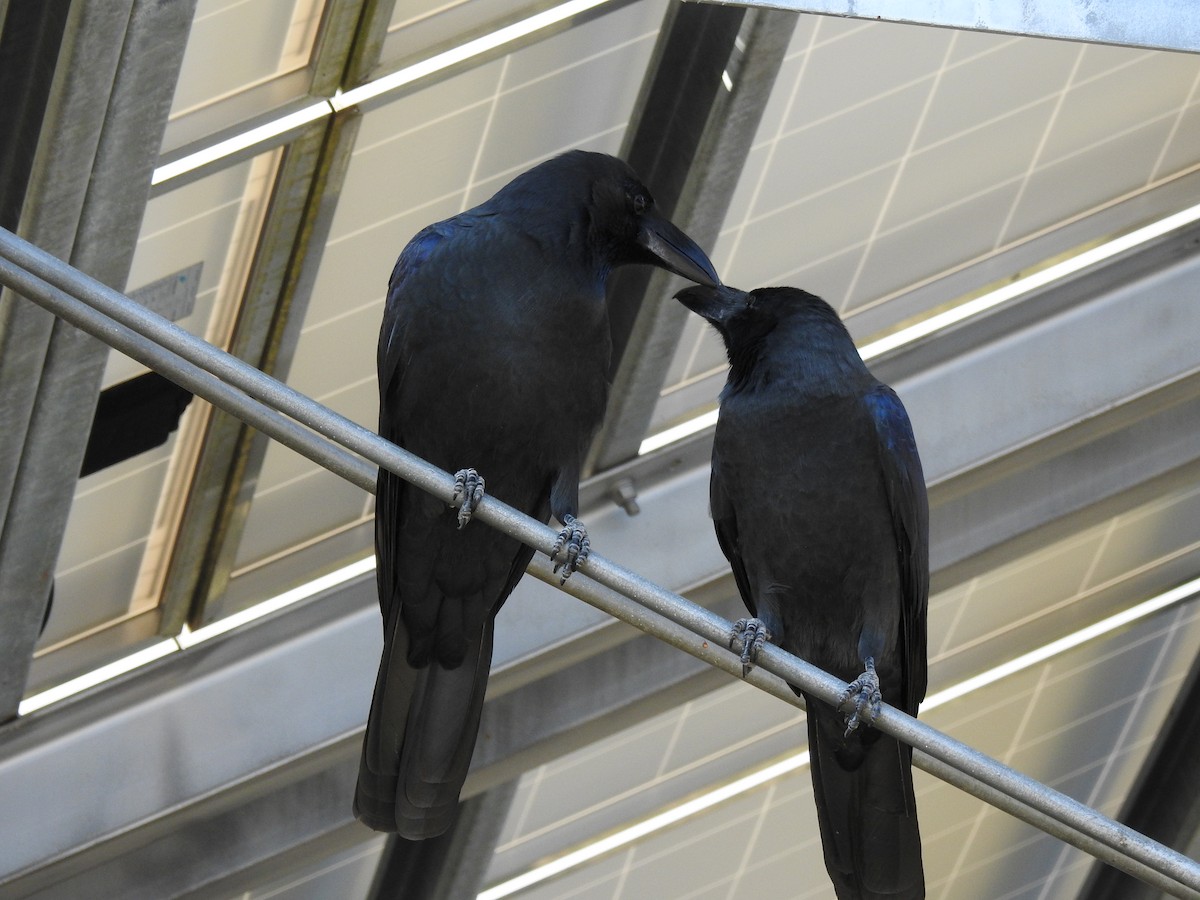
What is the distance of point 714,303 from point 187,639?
2.62 m

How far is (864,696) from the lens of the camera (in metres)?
4.15

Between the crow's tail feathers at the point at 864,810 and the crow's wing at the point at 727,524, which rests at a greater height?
the crow's wing at the point at 727,524

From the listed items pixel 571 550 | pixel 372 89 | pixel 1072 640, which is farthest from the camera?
pixel 1072 640

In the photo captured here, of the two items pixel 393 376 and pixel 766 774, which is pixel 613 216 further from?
pixel 766 774

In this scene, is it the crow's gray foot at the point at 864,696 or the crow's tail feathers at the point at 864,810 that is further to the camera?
the crow's tail feathers at the point at 864,810

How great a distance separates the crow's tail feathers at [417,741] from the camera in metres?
4.02

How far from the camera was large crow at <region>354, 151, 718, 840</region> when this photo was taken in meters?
3.90

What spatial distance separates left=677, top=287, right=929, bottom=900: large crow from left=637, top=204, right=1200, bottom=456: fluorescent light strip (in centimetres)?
215

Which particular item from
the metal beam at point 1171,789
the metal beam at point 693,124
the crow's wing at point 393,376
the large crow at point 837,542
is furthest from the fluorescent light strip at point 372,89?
the metal beam at point 1171,789

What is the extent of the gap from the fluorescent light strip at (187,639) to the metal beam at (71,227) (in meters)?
0.57

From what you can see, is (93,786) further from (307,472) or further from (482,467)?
(482,467)

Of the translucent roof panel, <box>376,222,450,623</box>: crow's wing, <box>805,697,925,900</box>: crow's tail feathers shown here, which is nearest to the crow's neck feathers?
<box>805,697,925,900</box>: crow's tail feathers

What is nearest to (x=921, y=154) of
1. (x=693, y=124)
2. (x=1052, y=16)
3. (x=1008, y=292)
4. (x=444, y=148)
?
(x=1008, y=292)

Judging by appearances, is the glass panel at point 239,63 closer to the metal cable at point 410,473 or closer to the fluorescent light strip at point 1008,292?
the metal cable at point 410,473
